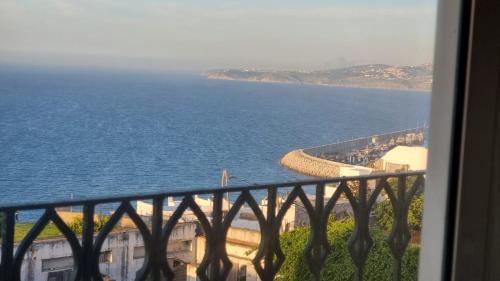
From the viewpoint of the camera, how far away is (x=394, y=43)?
5.52ft

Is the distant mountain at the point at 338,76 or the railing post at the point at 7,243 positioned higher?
the distant mountain at the point at 338,76

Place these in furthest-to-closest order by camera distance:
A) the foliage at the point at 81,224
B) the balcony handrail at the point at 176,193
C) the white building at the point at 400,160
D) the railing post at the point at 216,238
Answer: the railing post at the point at 216,238 < the white building at the point at 400,160 < the foliage at the point at 81,224 < the balcony handrail at the point at 176,193

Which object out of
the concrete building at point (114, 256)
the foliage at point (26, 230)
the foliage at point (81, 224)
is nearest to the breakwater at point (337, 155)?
the concrete building at point (114, 256)

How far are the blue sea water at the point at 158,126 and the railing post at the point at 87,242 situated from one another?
0.21 ft

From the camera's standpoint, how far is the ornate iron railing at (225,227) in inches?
45.7

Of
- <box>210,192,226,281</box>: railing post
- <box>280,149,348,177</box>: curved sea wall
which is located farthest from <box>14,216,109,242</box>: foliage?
<box>280,149,348,177</box>: curved sea wall

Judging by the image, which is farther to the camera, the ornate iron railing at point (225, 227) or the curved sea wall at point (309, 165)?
the curved sea wall at point (309, 165)

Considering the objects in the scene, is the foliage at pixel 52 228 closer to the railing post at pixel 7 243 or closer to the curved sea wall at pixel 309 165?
the railing post at pixel 7 243

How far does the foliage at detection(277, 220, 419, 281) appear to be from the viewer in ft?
5.73

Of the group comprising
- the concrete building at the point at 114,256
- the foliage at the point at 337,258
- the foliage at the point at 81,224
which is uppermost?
the foliage at the point at 81,224

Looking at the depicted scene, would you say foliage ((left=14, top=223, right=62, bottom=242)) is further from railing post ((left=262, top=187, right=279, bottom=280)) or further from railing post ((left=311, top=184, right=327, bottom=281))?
Result: railing post ((left=311, top=184, right=327, bottom=281))

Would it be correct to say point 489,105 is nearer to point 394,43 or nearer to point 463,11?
point 463,11

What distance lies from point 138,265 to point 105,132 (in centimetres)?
48

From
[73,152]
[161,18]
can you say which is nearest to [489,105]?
[73,152]
